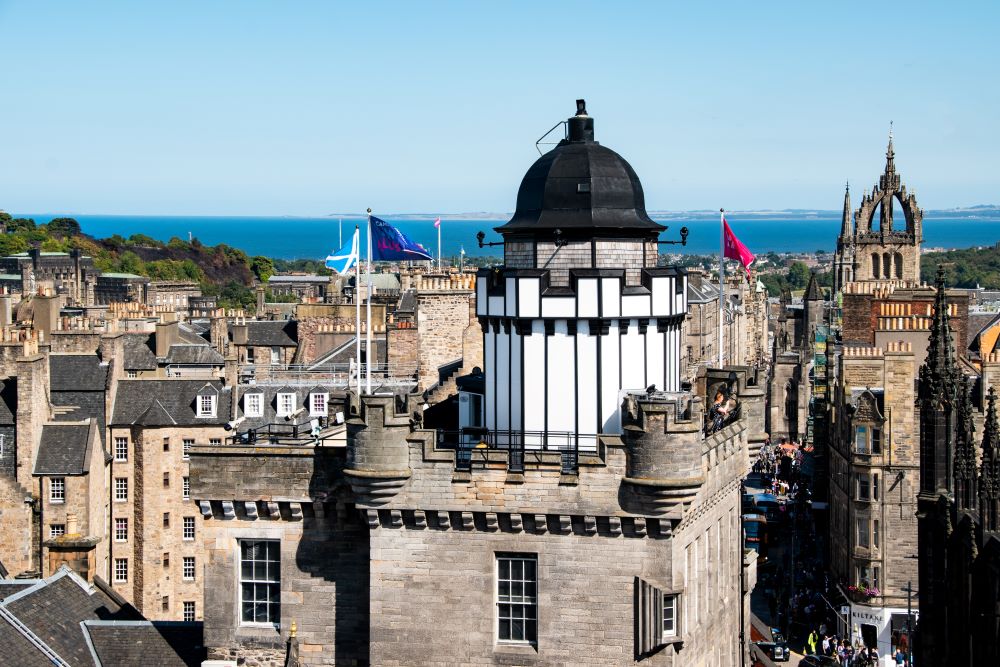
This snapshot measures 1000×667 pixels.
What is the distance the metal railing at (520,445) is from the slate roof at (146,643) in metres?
6.61

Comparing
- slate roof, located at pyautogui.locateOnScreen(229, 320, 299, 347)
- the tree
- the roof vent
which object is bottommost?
slate roof, located at pyautogui.locateOnScreen(229, 320, 299, 347)

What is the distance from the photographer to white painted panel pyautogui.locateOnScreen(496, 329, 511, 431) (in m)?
25.6

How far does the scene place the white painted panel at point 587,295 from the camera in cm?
2486

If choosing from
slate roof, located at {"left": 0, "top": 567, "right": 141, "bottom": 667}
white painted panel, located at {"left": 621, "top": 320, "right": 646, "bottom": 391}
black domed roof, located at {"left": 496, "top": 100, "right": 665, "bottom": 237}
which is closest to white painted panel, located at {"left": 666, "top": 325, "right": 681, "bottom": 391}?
white painted panel, located at {"left": 621, "top": 320, "right": 646, "bottom": 391}

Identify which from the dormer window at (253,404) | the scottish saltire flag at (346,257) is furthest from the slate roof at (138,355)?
the scottish saltire flag at (346,257)

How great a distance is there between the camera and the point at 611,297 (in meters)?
24.9

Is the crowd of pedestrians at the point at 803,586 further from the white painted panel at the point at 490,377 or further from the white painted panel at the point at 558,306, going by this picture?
the white painted panel at the point at 558,306

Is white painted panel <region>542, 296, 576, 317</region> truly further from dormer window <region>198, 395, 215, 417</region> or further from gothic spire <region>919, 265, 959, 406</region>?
dormer window <region>198, 395, 215, 417</region>

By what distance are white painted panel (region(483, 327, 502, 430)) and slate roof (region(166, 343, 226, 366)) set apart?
168 ft

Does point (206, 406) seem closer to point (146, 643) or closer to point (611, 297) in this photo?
point (146, 643)

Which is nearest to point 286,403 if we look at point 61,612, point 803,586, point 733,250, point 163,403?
point 163,403

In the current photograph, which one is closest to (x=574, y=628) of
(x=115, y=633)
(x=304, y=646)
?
(x=304, y=646)

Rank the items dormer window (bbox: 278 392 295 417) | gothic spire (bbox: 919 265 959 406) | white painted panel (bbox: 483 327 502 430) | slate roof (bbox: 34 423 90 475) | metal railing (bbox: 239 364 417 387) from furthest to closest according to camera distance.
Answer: metal railing (bbox: 239 364 417 387) → dormer window (bbox: 278 392 295 417) → slate roof (bbox: 34 423 90 475) → gothic spire (bbox: 919 265 959 406) → white painted panel (bbox: 483 327 502 430)

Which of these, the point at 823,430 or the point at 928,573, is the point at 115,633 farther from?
the point at 823,430
